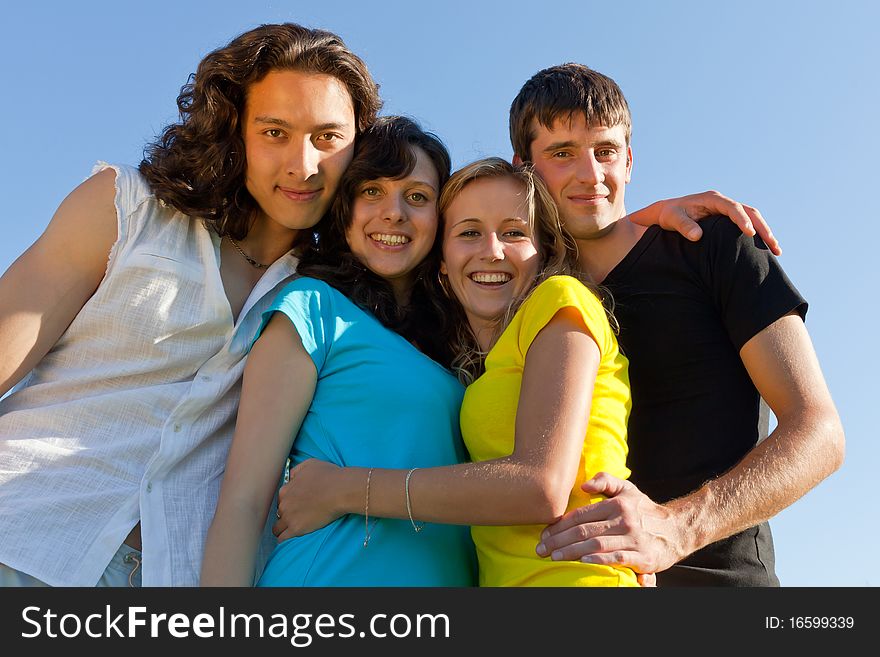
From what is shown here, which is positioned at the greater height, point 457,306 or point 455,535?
point 457,306

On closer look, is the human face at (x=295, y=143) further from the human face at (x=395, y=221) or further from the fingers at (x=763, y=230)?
the fingers at (x=763, y=230)

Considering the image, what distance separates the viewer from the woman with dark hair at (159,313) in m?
3.25

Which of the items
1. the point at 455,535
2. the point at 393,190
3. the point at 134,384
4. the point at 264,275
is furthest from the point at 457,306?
the point at 134,384

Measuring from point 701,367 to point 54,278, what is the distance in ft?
9.11

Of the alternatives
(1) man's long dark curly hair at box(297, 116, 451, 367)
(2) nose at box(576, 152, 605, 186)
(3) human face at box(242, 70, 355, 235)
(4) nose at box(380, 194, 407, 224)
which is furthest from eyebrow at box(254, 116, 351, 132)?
(2) nose at box(576, 152, 605, 186)

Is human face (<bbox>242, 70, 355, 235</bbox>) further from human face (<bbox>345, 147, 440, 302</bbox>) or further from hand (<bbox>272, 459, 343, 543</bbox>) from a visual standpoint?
hand (<bbox>272, 459, 343, 543</bbox>)

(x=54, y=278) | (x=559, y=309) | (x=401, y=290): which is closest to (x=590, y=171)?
(x=401, y=290)

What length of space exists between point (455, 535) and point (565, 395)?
0.83m

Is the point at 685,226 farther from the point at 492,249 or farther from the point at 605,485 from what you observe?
the point at 605,485

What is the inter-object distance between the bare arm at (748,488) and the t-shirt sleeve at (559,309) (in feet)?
1.80

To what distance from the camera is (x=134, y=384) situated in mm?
3500
